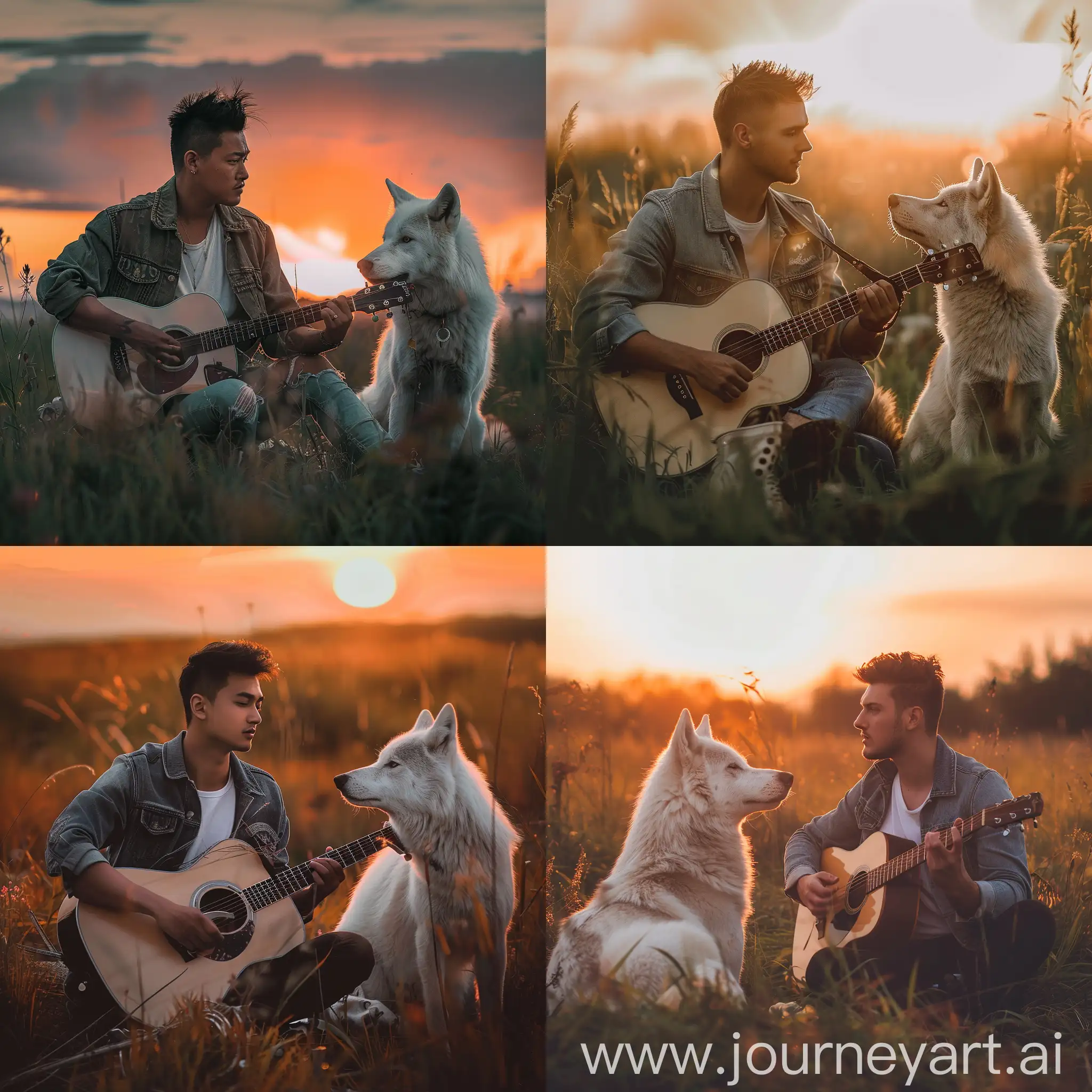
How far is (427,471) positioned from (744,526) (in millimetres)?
883

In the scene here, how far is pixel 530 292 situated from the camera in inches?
128

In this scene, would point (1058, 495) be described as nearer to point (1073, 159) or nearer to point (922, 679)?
point (922, 679)

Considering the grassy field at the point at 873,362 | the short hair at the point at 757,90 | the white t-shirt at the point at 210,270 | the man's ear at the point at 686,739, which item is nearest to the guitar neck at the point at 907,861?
the man's ear at the point at 686,739

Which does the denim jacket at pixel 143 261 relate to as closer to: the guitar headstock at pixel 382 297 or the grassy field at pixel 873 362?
the guitar headstock at pixel 382 297

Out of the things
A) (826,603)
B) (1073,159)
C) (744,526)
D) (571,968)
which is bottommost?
(571,968)

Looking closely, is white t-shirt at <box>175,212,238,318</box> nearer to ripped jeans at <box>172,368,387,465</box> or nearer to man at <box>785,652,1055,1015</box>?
ripped jeans at <box>172,368,387,465</box>

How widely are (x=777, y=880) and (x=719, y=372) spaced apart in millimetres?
1379

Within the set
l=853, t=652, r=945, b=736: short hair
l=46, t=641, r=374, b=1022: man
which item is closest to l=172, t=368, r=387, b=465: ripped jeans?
l=46, t=641, r=374, b=1022: man

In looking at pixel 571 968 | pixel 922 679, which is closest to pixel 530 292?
pixel 922 679

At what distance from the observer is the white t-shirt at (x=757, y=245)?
318 centimetres

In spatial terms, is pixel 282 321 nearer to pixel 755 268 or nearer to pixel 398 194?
pixel 398 194

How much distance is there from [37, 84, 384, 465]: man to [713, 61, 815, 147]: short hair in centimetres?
117

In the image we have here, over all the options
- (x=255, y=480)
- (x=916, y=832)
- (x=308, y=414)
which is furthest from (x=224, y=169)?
(x=916, y=832)

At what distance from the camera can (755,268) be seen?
318 cm
